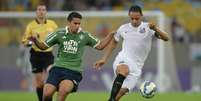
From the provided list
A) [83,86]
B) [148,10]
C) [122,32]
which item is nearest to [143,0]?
[148,10]

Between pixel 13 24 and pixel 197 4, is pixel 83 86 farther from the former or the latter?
pixel 197 4

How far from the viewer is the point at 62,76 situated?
50.6 ft

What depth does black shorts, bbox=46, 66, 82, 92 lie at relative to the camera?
15.3 m

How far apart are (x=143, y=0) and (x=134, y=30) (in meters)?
13.5

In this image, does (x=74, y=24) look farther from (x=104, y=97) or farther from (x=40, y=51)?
(x=104, y=97)

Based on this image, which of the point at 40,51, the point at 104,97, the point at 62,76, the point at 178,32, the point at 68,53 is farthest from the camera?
the point at 178,32

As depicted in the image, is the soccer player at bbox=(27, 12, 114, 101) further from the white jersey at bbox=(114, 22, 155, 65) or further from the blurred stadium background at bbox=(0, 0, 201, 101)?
the blurred stadium background at bbox=(0, 0, 201, 101)

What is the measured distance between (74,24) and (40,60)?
4243 mm

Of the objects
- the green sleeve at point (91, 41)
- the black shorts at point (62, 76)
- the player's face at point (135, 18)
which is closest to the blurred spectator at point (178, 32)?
the player's face at point (135, 18)

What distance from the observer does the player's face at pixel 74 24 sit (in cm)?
1545

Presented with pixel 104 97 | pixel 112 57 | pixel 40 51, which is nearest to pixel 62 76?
pixel 40 51

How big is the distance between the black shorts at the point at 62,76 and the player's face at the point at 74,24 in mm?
756

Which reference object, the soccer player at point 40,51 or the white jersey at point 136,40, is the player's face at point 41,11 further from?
the white jersey at point 136,40

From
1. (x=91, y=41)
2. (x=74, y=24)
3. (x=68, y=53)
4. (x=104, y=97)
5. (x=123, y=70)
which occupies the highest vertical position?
(x=74, y=24)
